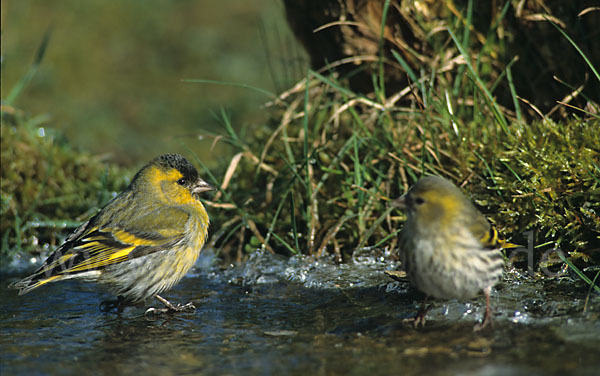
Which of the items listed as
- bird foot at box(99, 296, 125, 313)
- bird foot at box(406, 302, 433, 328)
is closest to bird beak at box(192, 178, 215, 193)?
bird foot at box(99, 296, 125, 313)

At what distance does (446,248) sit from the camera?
3846 mm

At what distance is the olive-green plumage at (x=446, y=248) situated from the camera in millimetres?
3805

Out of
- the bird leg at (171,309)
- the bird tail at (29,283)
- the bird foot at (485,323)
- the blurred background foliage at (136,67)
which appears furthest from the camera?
the blurred background foliage at (136,67)

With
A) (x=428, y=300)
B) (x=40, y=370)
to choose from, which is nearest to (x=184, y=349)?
(x=40, y=370)

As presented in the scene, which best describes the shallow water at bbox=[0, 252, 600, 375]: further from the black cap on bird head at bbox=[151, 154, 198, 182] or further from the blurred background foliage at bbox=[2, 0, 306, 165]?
the blurred background foliage at bbox=[2, 0, 306, 165]

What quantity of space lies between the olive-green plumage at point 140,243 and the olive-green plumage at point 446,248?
1.87m

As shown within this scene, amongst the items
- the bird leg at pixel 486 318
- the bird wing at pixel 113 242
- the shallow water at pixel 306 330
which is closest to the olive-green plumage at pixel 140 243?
the bird wing at pixel 113 242

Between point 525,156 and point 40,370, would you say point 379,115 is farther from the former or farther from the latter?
point 40,370

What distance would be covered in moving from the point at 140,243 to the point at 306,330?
1651 millimetres

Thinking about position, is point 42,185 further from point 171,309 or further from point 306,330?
point 306,330

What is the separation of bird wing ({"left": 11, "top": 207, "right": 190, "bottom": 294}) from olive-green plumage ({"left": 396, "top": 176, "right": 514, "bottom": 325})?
1.97m

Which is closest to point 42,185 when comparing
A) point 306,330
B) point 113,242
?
point 113,242

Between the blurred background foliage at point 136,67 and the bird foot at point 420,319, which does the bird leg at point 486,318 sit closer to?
the bird foot at point 420,319

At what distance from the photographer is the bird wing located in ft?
15.9
